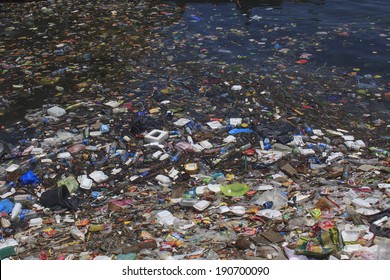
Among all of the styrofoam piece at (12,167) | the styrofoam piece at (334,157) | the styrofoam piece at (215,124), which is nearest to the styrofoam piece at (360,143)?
the styrofoam piece at (334,157)

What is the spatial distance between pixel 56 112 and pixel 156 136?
170 centimetres

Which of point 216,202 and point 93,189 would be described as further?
point 93,189

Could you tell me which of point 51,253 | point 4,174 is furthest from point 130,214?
point 4,174

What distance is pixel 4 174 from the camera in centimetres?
498

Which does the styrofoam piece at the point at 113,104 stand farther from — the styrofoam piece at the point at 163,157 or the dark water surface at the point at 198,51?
the styrofoam piece at the point at 163,157

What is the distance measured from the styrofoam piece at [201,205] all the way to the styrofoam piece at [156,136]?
133 centimetres

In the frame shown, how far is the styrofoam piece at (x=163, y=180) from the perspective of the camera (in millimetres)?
4676

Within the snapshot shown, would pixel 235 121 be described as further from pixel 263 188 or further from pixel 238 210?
pixel 238 210

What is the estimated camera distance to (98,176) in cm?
484

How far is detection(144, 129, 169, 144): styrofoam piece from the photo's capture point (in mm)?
5333

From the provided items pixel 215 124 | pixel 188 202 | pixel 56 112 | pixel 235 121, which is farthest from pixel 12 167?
pixel 235 121

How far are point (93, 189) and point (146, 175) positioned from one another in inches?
23.7
